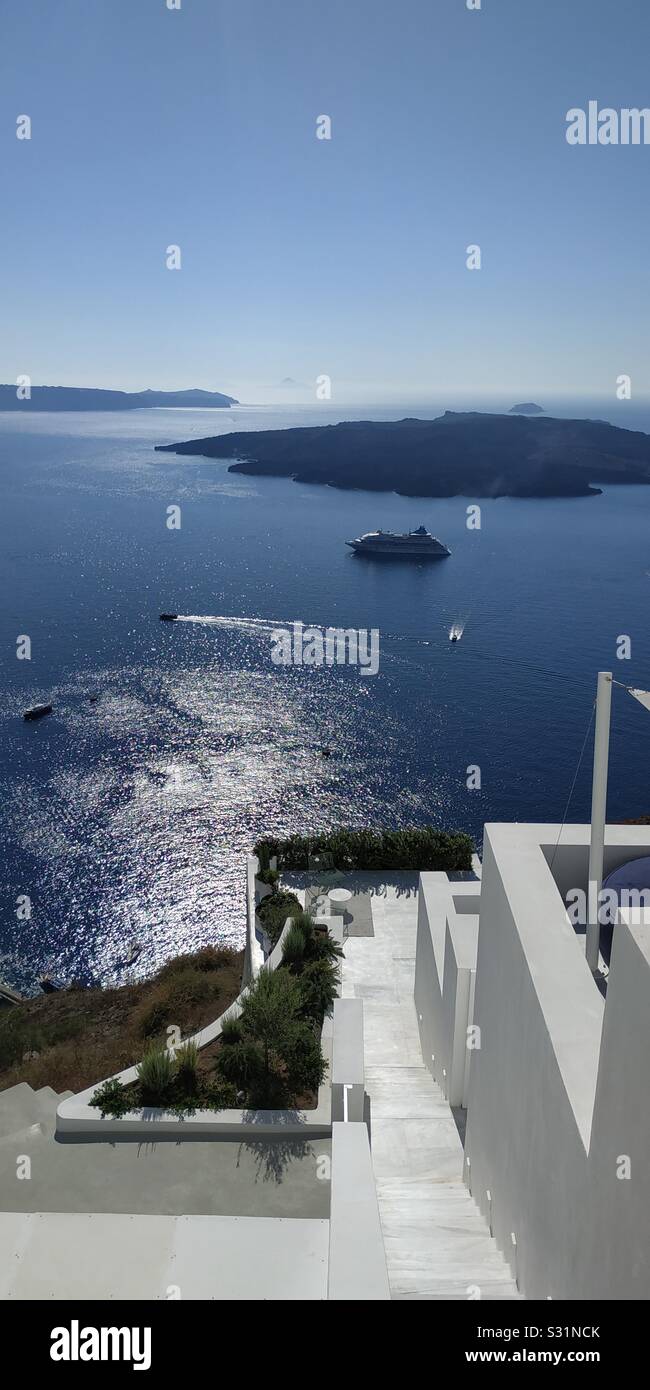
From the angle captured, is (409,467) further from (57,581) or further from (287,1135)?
(287,1135)

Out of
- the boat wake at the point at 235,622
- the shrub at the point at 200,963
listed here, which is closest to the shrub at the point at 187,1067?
the shrub at the point at 200,963

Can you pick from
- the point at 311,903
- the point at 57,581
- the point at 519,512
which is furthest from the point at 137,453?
the point at 311,903

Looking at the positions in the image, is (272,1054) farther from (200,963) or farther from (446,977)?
(200,963)

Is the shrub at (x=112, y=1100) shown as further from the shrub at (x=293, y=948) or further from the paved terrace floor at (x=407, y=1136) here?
the shrub at (x=293, y=948)

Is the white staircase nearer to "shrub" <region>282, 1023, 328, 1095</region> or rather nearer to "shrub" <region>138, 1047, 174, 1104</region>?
"shrub" <region>282, 1023, 328, 1095</region>

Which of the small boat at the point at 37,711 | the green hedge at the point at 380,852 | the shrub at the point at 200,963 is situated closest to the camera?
the green hedge at the point at 380,852

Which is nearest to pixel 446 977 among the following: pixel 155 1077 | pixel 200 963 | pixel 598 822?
pixel 155 1077
